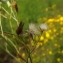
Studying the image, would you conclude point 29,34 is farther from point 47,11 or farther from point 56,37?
point 47,11

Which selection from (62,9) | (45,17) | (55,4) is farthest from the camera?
(55,4)

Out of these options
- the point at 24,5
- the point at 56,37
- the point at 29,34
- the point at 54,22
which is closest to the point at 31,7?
the point at 24,5

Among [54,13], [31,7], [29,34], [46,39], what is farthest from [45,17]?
[29,34]

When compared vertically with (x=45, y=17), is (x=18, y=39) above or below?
above

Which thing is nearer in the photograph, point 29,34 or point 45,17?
point 29,34

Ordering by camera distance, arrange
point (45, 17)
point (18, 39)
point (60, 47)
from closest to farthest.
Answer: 1. point (18, 39)
2. point (60, 47)
3. point (45, 17)

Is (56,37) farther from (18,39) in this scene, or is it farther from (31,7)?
(18,39)
